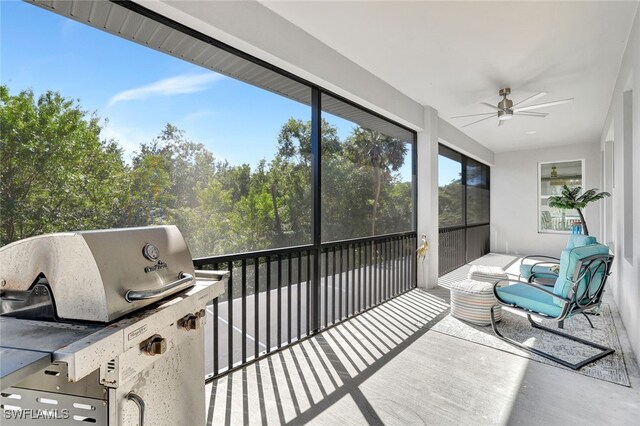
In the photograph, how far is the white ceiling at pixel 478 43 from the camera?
238 centimetres

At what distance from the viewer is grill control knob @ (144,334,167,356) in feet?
3.10

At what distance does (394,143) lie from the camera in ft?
14.1

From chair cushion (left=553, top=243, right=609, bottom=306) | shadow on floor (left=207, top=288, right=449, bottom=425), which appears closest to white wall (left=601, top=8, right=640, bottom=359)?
chair cushion (left=553, top=243, right=609, bottom=306)

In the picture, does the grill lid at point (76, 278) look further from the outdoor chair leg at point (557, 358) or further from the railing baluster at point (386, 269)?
the railing baluster at point (386, 269)

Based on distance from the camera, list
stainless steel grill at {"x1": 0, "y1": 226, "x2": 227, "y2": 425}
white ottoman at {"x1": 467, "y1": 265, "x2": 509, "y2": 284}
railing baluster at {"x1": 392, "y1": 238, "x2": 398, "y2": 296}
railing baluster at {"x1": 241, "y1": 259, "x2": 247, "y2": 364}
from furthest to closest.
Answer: railing baluster at {"x1": 392, "y1": 238, "x2": 398, "y2": 296}, white ottoman at {"x1": 467, "y1": 265, "x2": 509, "y2": 284}, railing baluster at {"x1": 241, "y1": 259, "x2": 247, "y2": 364}, stainless steel grill at {"x1": 0, "y1": 226, "x2": 227, "y2": 425}

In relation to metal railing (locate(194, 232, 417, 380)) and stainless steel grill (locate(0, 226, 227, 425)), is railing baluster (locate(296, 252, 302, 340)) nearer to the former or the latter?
metal railing (locate(194, 232, 417, 380))

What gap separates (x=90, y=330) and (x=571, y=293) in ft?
10.1

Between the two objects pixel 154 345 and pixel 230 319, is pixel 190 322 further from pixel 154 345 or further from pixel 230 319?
pixel 230 319

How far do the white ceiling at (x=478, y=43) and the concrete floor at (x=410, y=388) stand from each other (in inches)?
109

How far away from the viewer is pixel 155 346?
96cm

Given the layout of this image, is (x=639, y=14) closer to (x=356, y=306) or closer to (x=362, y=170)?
(x=362, y=170)

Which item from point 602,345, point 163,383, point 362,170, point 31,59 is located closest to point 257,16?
point 31,59

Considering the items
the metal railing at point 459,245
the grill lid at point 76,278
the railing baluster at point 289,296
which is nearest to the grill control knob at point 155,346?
the grill lid at point 76,278

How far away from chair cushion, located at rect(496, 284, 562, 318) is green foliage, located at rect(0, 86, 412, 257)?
1.60m
